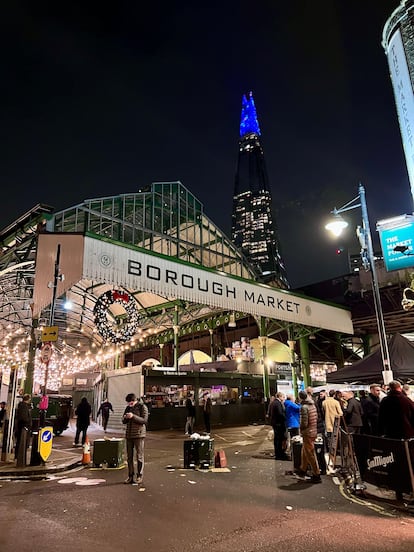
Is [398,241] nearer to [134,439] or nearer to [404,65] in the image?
[404,65]

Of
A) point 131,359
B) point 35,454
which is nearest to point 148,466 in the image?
point 35,454

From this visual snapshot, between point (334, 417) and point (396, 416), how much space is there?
376 cm

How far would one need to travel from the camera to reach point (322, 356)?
89.8 feet

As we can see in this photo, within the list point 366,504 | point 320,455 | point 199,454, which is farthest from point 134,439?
point 366,504

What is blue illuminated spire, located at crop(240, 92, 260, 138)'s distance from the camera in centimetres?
16246

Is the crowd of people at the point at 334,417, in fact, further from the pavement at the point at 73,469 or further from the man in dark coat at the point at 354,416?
the pavement at the point at 73,469

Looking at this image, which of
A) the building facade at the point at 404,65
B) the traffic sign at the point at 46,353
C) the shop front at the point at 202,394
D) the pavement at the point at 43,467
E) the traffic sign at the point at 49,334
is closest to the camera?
the pavement at the point at 43,467

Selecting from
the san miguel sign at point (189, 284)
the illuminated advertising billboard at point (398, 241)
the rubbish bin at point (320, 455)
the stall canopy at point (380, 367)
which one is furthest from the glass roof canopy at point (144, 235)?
the rubbish bin at point (320, 455)

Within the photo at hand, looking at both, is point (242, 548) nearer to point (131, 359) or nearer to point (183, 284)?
point (183, 284)

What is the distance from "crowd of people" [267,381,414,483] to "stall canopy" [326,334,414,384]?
930 millimetres

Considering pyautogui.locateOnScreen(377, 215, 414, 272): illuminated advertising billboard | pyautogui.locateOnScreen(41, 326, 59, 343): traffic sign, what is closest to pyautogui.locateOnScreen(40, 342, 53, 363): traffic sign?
pyautogui.locateOnScreen(41, 326, 59, 343): traffic sign

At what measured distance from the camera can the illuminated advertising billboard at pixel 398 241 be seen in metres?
11.1

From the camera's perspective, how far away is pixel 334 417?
10.4m

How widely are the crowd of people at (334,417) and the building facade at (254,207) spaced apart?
540 ft
